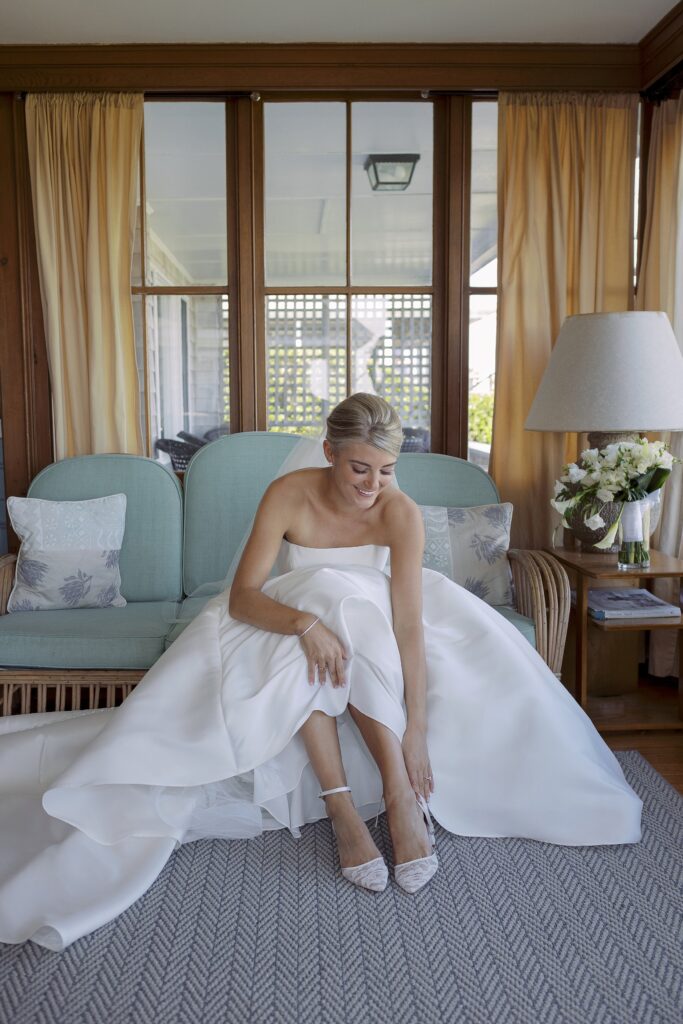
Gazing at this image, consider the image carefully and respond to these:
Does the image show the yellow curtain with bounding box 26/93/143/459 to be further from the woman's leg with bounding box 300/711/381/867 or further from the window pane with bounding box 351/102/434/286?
the woman's leg with bounding box 300/711/381/867

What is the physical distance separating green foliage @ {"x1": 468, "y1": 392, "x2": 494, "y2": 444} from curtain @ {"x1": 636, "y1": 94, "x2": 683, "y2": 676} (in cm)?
76

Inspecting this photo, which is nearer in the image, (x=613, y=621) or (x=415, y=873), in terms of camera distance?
(x=415, y=873)

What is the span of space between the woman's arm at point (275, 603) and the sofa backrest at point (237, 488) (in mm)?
841

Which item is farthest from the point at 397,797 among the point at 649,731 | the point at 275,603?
the point at 649,731

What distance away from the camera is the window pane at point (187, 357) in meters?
3.71

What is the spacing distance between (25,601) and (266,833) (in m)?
1.29

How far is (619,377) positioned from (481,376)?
0.83 meters

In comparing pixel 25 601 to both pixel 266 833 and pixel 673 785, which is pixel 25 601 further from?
pixel 673 785

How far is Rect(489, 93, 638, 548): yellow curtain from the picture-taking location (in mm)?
3543

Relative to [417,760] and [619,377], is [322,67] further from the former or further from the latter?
[417,760]

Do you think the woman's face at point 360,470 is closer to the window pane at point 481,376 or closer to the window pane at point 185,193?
the window pane at point 481,376

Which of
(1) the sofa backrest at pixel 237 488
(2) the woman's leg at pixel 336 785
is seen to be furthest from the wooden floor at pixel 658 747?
(2) the woman's leg at pixel 336 785

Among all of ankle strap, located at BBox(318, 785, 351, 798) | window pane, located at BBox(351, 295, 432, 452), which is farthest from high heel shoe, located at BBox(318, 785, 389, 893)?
window pane, located at BBox(351, 295, 432, 452)

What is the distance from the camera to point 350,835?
204cm
